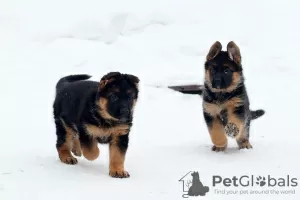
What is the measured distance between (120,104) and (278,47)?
28.6ft

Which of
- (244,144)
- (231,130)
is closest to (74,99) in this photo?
(231,130)

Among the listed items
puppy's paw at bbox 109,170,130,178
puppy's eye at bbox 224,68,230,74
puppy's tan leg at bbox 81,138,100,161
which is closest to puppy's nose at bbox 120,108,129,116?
puppy's tan leg at bbox 81,138,100,161

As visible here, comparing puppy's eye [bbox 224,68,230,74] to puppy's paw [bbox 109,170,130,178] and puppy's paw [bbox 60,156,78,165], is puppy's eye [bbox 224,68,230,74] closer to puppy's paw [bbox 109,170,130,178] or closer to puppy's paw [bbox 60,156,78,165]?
puppy's paw [bbox 109,170,130,178]

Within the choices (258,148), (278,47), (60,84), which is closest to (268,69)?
(278,47)

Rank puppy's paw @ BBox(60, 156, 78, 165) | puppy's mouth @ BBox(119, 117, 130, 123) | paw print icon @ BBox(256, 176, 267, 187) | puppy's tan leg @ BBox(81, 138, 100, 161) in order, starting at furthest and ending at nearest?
puppy's paw @ BBox(60, 156, 78, 165) < puppy's tan leg @ BBox(81, 138, 100, 161) < puppy's mouth @ BBox(119, 117, 130, 123) < paw print icon @ BBox(256, 176, 267, 187)

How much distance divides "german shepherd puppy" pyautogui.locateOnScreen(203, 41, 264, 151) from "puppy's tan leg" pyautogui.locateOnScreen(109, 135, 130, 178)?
5.62ft

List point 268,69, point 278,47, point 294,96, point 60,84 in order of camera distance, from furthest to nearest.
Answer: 1. point 278,47
2. point 268,69
3. point 294,96
4. point 60,84

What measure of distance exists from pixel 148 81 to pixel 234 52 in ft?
15.0

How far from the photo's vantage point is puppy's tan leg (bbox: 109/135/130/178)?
6.17m

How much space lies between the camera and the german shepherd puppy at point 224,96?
7.42 meters

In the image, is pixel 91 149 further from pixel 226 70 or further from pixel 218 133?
pixel 226 70

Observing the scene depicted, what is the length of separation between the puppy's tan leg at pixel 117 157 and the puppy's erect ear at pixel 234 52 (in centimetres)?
203

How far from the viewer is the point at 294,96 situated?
441 inches

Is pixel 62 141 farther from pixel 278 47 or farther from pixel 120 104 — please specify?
pixel 278 47
